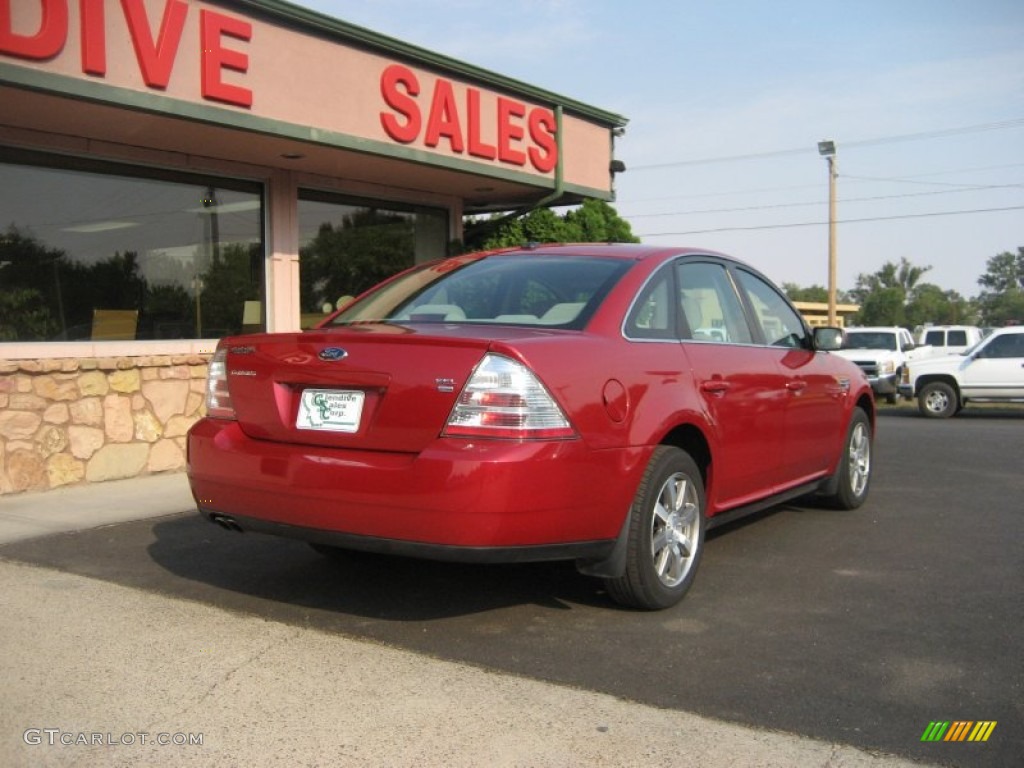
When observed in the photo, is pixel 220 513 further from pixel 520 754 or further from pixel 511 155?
pixel 511 155

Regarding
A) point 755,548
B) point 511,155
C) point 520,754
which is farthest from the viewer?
point 511,155

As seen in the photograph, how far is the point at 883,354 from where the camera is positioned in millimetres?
21359

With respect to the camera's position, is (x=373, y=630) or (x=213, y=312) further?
(x=213, y=312)

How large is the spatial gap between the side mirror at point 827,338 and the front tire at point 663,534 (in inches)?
85.9

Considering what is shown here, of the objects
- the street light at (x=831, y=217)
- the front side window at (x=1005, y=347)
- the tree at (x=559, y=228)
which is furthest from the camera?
the street light at (x=831, y=217)

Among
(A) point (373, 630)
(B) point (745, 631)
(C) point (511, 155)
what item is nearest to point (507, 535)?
(A) point (373, 630)

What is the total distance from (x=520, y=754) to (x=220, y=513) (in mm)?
1967

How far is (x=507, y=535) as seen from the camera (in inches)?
150

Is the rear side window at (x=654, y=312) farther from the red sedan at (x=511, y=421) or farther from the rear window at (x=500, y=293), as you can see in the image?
the rear window at (x=500, y=293)

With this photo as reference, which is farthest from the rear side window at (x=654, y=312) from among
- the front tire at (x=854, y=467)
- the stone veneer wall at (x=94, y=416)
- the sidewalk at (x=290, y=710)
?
the stone veneer wall at (x=94, y=416)

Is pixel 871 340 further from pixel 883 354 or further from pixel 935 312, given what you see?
pixel 935 312

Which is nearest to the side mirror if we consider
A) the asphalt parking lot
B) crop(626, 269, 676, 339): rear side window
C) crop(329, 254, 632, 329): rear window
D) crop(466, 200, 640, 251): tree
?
the asphalt parking lot

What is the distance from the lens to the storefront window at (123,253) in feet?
27.8

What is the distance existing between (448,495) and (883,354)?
1941 centimetres
